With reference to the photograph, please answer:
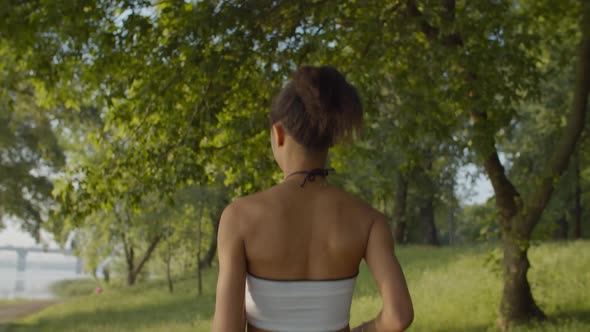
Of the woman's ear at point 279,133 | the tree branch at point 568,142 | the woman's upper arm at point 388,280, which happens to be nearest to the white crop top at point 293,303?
the woman's upper arm at point 388,280

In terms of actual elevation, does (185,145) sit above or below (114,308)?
above

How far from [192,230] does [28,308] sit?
Result: 10080 mm

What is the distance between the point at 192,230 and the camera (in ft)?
108

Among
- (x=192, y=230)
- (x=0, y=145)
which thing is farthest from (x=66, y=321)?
(x=192, y=230)

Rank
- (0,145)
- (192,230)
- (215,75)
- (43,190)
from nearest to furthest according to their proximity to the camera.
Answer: (215,75), (0,145), (43,190), (192,230)

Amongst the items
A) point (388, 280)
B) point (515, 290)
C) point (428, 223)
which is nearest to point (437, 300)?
point (515, 290)

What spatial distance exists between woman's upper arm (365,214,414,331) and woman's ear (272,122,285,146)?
47cm

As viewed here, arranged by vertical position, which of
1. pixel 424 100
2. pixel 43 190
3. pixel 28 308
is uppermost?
pixel 424 100

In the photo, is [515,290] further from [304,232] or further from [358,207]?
[304,232]

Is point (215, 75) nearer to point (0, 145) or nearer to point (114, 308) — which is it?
point (0, 145)

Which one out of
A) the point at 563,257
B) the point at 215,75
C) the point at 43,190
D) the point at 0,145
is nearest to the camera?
the point at 215,75

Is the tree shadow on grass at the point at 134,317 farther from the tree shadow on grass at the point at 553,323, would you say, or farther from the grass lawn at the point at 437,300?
the tree shadow on grass at the point at 553,323

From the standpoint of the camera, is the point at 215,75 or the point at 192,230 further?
the point at 192,230

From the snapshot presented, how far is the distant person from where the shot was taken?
7.38 ft
